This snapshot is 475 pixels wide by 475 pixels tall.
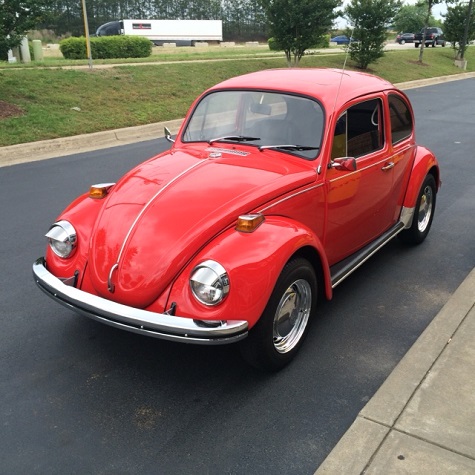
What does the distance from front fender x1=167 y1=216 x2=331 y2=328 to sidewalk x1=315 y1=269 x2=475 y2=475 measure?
33.9 inches

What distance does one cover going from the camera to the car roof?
4.14 meters

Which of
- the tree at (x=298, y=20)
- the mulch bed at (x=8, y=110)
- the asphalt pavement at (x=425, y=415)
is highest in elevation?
the tree at (x=298, y=20)

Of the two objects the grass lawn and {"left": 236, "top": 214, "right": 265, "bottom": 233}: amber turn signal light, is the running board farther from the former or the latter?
the grass lawn

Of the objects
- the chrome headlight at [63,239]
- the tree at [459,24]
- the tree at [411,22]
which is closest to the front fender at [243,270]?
the chrome headlight at [63,239]

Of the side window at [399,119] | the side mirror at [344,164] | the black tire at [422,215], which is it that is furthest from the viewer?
the black tire at [422,215]

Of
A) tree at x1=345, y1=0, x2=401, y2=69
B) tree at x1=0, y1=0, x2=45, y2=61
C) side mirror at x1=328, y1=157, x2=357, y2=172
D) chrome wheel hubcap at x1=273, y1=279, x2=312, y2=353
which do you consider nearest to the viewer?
chrome wheel hubcap at x1=273, y1=279, x2=312, y2=353

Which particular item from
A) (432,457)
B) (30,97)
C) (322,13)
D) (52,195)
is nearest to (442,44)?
(322,13)

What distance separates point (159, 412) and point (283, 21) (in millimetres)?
18464

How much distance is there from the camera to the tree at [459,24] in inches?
1276

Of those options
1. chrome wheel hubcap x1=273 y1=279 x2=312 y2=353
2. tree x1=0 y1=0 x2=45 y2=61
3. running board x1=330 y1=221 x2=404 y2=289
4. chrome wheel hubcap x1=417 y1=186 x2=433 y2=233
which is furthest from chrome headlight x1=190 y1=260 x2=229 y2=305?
tree x1=0 y1=0 x2=45 y2=61

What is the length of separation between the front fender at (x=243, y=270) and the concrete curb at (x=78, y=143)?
7353 mm

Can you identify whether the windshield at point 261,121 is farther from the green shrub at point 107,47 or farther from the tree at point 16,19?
the green shrub at point 107,47

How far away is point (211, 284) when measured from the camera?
2.96 meters

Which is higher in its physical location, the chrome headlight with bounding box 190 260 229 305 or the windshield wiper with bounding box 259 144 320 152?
the windshield wiper with bounding box 259 144 320 152
